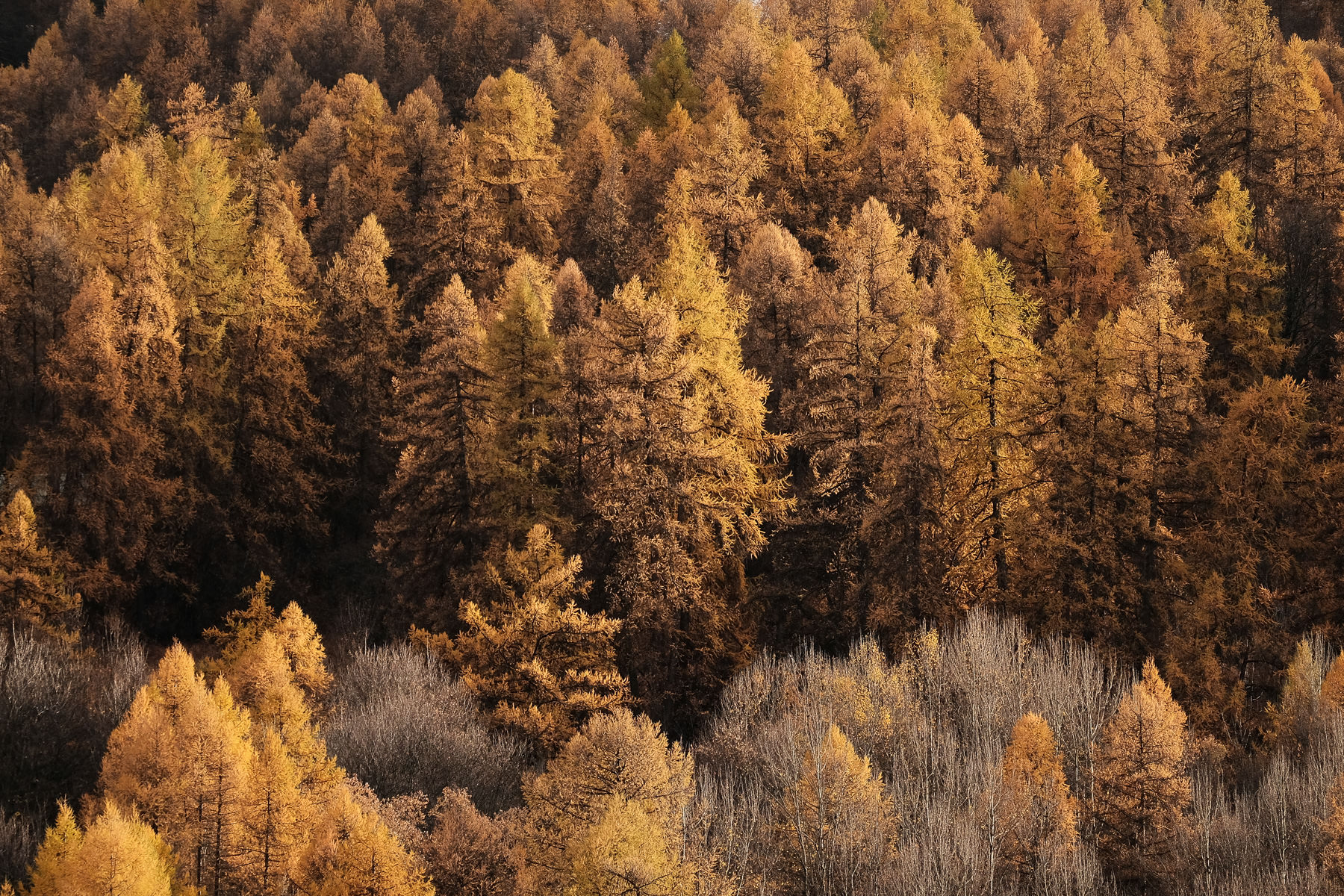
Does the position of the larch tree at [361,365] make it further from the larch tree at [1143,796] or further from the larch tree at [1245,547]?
the larch tree at [1143,796]

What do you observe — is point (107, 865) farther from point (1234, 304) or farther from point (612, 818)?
point (1234, 304)

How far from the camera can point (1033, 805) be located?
94.7 feet

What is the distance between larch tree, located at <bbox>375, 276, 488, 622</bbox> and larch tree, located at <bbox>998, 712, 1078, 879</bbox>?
1920 centimetres

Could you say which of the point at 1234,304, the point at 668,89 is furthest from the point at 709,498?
the point at 668,89

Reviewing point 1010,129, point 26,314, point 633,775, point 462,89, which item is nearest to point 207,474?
point 26,314

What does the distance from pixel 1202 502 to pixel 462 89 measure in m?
79.7

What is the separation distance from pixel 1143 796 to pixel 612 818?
12823 mm

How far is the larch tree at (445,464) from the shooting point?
43.3m

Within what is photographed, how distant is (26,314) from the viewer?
56.7 m

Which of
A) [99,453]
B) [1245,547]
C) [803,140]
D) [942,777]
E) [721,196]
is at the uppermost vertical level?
[803,140]

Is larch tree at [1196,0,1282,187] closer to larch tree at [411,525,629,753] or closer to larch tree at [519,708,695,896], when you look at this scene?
larch tree at [411,525,629,753]

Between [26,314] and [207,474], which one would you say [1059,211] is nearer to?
[207,474]

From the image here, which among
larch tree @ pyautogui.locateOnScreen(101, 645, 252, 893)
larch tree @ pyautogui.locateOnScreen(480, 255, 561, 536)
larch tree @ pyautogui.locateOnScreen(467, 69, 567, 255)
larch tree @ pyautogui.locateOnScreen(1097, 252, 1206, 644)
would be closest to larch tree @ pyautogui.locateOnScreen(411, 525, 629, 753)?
larch tree @ pyautogui.locateOnScreen(480, 255, 561, 536)

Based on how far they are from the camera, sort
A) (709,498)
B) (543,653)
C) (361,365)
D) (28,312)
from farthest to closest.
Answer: (28,312)
(361,365)
(709,498)
(543,653)
